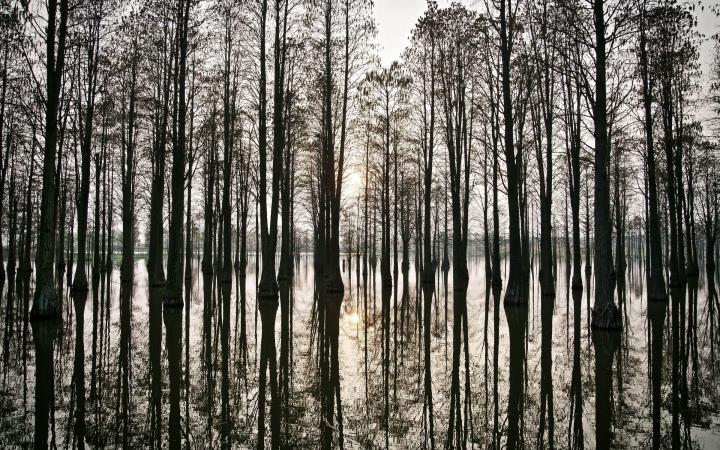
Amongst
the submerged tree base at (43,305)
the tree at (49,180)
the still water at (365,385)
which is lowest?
the still water at (365,385)

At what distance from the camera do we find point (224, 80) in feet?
75.9

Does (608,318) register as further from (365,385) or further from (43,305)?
(43,305)

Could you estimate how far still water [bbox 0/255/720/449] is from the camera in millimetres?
4641

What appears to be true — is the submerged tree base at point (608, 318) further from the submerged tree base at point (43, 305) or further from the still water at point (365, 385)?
the submerged tree base at point (43, 305)

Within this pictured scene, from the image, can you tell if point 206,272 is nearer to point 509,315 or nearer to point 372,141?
point 372,141

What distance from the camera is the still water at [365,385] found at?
4.64 meters

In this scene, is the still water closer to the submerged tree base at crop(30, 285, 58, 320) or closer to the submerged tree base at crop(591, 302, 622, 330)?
the submerged tree base at crop(591, 302, 622, 330)

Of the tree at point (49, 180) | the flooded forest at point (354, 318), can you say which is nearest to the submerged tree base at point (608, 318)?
the flooded forest at point (354, 318)

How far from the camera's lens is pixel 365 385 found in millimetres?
6496

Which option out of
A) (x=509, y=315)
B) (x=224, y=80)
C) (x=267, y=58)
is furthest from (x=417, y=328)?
(x=224, y=80)

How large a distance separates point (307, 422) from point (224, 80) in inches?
850

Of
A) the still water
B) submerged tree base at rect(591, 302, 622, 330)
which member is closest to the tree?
the still water

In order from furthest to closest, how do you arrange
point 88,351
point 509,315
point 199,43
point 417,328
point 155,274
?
point 155,274 < point 199,43 < point 509,315 < point 417,328 < point 88,351

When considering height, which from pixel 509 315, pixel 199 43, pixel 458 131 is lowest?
pixel 509 315
